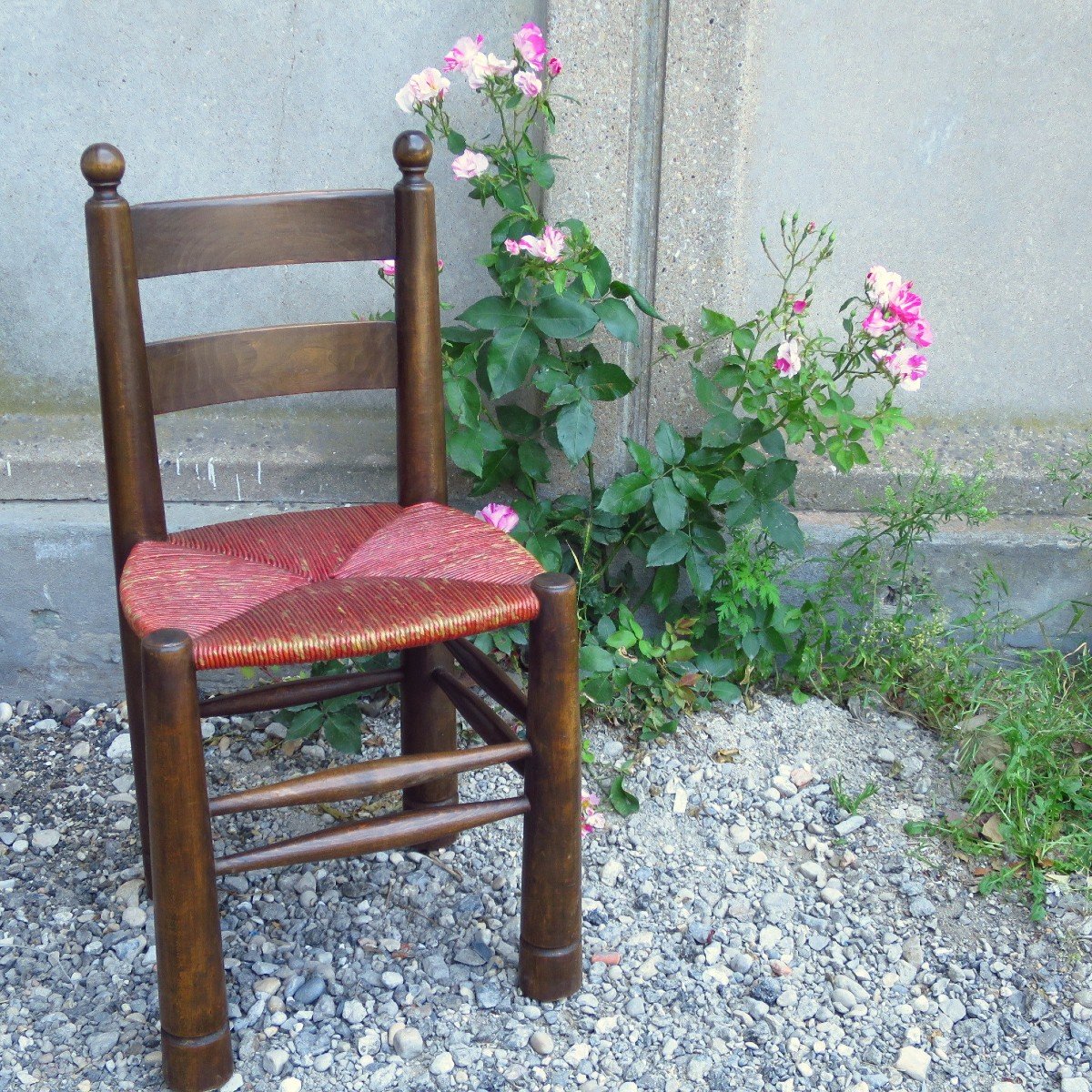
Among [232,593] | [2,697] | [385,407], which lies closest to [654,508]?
[385,407]

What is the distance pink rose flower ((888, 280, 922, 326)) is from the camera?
2.11m

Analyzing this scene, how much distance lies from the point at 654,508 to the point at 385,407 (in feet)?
Result: 2.00

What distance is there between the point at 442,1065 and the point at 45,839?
88cm

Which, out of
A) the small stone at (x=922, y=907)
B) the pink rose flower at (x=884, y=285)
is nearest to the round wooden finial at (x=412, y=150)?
the pink rose flower at (x=884, y=285)

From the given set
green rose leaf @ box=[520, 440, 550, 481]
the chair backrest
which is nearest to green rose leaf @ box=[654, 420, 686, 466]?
green rose leaf @ box=[520, 440, 550, 481]

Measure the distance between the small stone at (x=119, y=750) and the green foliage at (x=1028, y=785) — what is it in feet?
4.86

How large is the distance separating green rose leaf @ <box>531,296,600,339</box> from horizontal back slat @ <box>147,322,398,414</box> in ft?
1.24

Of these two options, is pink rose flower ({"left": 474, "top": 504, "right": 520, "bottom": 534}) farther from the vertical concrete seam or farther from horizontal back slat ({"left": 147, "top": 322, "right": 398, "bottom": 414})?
the vertical concrete seam

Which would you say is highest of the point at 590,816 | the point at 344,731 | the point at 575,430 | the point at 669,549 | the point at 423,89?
the point at 423,89

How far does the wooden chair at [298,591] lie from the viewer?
58.6 inches

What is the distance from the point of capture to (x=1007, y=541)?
2.51 m

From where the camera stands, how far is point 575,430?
2207mm

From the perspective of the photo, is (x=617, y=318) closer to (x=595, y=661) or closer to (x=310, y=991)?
(x=595, y=661)

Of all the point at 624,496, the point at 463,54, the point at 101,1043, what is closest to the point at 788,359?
the point at 624,496
